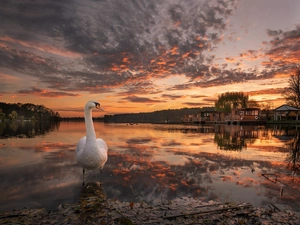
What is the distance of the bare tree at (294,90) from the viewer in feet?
192

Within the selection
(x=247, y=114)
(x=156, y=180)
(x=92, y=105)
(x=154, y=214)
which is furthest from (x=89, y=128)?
(x=247, y=114)

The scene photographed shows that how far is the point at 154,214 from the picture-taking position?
413cm

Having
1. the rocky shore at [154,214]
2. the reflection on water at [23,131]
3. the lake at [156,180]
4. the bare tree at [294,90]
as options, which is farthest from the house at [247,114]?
the rocky shore at [154,214]

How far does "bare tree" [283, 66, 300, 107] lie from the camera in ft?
192

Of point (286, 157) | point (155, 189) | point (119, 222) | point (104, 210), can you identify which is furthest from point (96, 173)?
point (286, 157)

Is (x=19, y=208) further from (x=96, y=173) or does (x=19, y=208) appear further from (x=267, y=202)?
(x=267, y=202)

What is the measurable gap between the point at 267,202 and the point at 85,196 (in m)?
4.66

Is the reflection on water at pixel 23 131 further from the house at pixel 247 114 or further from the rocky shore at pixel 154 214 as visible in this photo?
the house at pixel 247 114

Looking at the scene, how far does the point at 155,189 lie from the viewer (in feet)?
19.2

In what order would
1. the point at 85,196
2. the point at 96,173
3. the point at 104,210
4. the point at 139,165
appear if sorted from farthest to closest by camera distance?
the point at 139,165 < the point at 96,173 < the point at 85,196 < the point at 104,210

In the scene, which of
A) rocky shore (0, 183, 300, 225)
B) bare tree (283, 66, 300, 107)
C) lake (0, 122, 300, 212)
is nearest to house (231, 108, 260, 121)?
bare tree (283, 66, 300, 107)

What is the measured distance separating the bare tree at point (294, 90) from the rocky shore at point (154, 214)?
67.9 meters

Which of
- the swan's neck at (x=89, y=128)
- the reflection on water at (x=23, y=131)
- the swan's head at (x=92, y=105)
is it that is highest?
the swan's head at (x=92, y=105)

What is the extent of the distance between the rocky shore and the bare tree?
6786 cm
